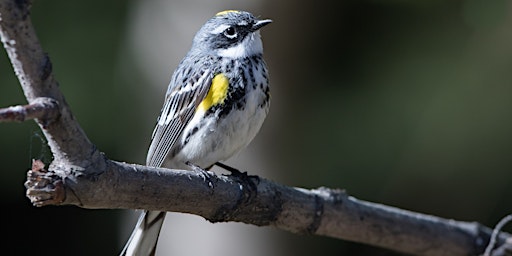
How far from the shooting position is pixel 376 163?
3691 mm

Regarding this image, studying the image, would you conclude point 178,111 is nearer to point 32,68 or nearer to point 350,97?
point 32,68

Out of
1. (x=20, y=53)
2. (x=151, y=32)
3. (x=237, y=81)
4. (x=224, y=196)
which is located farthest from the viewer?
(x=151, y=32)

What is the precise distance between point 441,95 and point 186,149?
176cm

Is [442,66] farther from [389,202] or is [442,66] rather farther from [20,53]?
[20,53]

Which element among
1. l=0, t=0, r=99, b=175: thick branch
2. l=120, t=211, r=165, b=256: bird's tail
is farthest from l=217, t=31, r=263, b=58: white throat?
l=0, t=0, r=99, b=175: thick branch

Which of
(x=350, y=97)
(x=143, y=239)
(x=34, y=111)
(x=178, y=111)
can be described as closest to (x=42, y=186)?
(x=34, y=111)

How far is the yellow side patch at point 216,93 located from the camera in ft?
6.64

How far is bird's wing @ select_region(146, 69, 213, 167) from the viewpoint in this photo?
2127 millimetres

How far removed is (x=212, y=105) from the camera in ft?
6.66

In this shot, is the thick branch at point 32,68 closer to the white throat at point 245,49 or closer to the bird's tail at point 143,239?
the bird's tail at point 143,239

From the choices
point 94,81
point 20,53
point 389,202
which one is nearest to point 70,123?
point 20,53

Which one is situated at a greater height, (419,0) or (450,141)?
(419,0)

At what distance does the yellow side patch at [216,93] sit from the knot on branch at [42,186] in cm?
75

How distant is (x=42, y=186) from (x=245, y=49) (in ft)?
3.26
